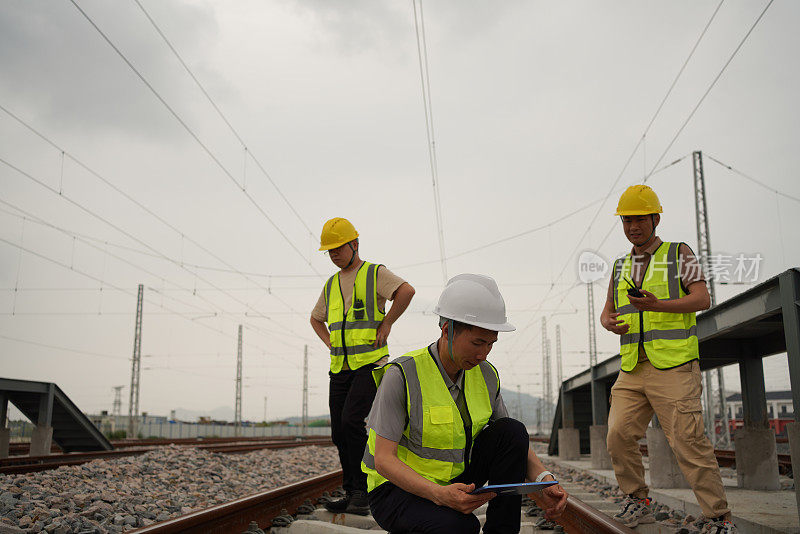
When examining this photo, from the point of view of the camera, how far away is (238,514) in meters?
4.28

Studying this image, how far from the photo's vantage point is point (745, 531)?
4836 mm

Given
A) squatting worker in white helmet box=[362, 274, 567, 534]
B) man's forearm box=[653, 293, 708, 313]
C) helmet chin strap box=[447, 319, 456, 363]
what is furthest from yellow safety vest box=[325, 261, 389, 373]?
helmet chin strap box=[447, 319, 456, 363]

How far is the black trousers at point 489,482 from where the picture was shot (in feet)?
8.52

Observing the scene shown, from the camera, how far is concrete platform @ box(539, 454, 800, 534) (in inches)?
180

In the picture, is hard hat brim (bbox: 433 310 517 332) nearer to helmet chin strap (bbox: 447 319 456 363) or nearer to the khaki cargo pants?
helmet chin strap (bbox: 447 319 456 363)

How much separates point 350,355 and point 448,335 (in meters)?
2.19

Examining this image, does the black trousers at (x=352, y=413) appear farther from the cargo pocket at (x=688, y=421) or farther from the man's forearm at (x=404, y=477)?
the man's forearm at (x=404, y=477)

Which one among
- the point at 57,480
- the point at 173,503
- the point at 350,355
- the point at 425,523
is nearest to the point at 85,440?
the point at 57,480

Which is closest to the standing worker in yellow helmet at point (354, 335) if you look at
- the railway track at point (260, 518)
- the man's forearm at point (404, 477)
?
the railway track at point (260, 518)

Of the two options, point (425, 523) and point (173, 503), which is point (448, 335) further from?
point (173, 503)

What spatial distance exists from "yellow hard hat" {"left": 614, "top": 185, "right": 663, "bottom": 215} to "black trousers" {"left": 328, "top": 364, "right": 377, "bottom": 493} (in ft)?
6.18

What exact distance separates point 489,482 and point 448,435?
0.29 meters

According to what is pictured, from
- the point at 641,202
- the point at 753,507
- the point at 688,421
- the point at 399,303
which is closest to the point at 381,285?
the point at 399,303

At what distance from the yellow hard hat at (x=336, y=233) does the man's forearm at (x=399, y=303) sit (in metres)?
0.53
